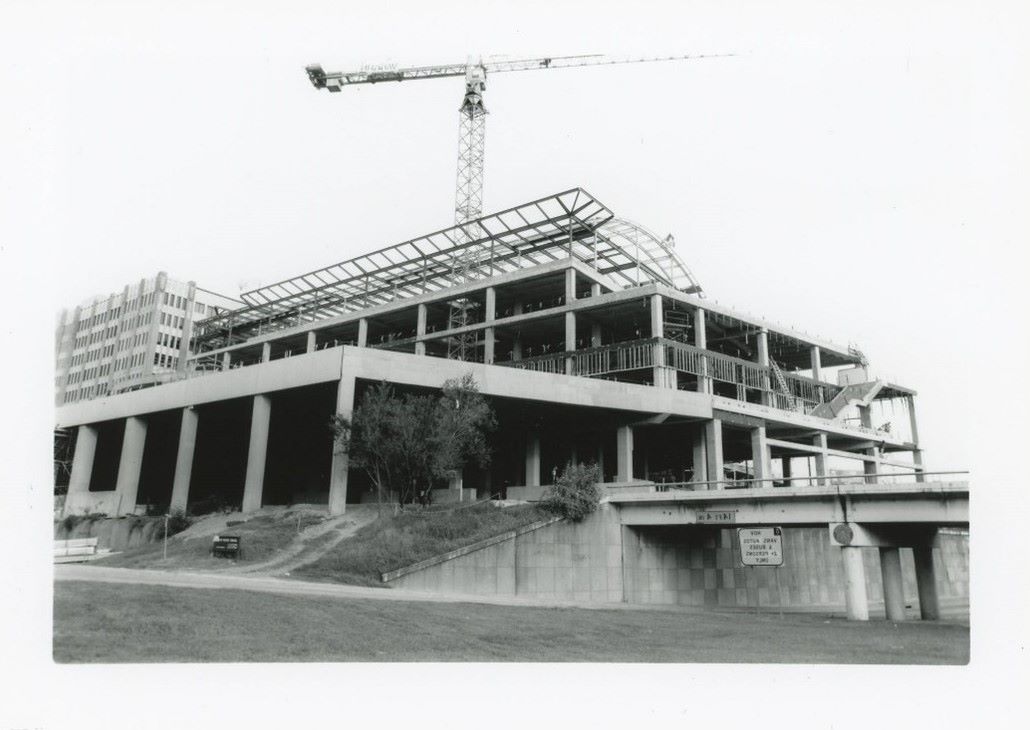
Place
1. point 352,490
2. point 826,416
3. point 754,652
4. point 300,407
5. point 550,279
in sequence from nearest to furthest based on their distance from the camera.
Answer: point 754,652 → point 300,407 → point 352,490 → point 550,279 → point 826,416

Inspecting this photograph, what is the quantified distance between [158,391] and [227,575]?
28.7 meters

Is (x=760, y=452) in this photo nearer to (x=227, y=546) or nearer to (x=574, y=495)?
(x=574, y=495)

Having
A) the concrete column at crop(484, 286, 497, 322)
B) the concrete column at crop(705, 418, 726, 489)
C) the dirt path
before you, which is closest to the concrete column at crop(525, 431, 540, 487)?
the concrete column at crop(705, 418, 726, 489)

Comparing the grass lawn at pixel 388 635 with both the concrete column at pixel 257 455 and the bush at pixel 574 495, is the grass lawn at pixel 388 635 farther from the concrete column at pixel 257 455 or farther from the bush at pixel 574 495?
the concrete column at pixel 257 455

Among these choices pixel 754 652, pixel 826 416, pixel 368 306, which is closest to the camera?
pixel 754 652

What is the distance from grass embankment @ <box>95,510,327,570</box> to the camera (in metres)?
28.1

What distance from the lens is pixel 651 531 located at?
116 ft

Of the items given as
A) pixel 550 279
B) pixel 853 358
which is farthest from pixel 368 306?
pixel 853 358

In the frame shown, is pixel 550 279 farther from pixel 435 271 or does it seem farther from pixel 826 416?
pixel 826 416

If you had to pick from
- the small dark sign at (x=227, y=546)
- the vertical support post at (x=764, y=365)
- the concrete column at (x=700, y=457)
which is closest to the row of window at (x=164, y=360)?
the concrete column at (x=700, y=457)

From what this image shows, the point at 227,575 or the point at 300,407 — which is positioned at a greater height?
the point at 300,407

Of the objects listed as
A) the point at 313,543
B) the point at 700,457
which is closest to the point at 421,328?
the point at 700,457

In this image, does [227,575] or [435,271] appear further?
[435,271]

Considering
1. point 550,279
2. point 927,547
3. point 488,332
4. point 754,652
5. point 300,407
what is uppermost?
point 550,279
